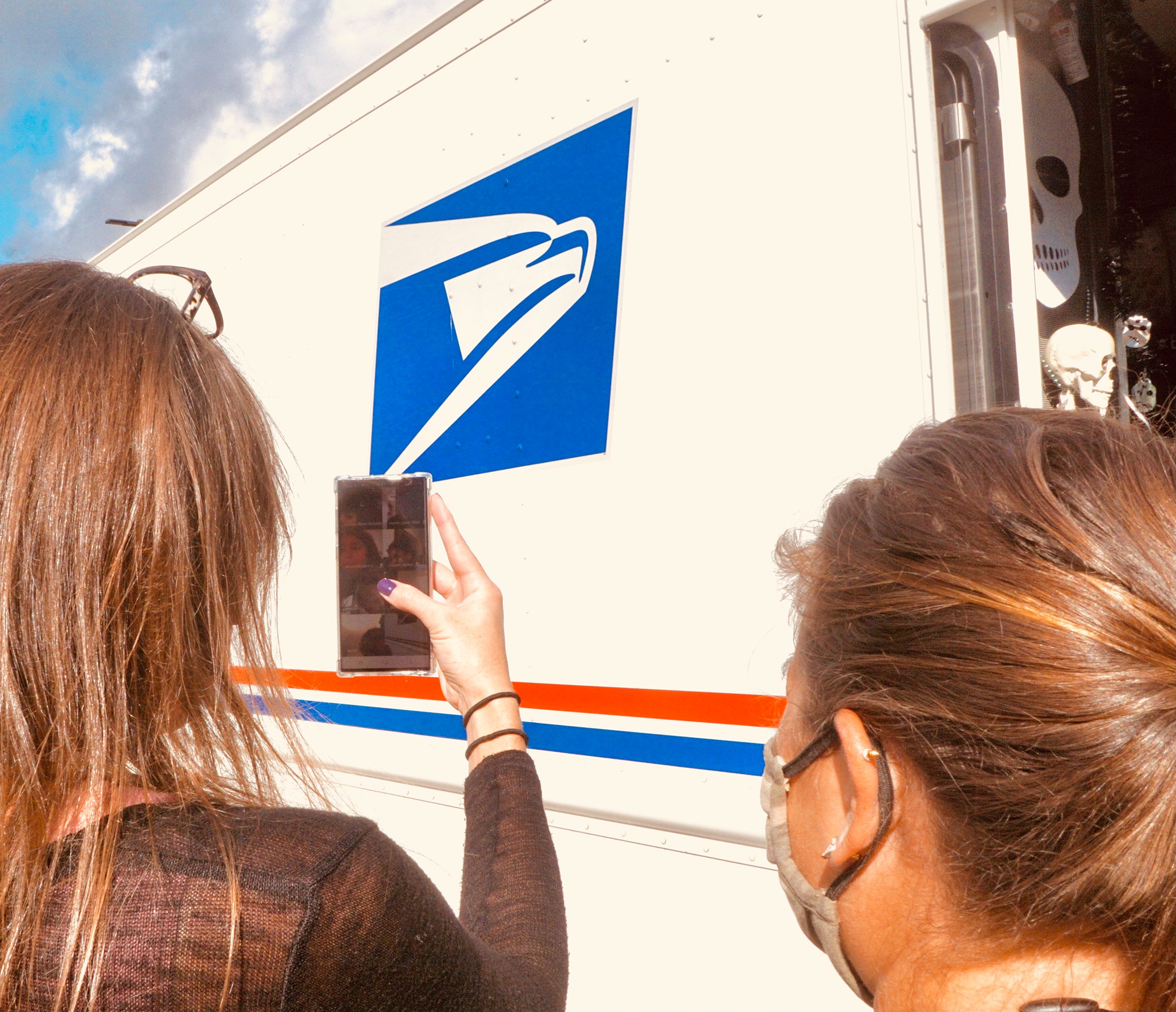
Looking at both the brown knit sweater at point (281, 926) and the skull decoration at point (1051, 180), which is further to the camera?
the skull decoration at point (1051, 180)

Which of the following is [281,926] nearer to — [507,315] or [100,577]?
[100,577]

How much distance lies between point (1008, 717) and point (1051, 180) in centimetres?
181

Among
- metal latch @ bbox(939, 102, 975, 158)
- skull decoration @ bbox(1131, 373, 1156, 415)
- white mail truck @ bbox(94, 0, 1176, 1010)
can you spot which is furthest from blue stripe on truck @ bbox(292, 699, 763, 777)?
skull decoration @ bbox(1131, 373, 1156, 415)

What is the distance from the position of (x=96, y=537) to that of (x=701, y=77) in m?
1.61

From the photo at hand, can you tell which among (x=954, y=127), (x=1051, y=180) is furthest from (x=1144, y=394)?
(x=954, y=127)

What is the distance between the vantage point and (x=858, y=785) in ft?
3.19

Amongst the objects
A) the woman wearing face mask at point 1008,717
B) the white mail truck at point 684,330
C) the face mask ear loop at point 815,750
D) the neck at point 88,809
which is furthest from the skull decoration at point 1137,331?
the neck at point 88,809

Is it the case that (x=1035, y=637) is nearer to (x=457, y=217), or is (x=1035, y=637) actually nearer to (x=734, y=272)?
(x=734, y=272)

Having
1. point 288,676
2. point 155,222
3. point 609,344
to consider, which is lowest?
point 288,676

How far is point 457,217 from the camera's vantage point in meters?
2.61

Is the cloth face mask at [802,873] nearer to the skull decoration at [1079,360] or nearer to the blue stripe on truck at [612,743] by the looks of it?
the blue stripe on truck at [612,743]

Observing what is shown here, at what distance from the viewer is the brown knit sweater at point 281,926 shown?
2.64 ft

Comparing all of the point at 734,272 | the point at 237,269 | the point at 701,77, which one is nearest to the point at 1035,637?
the point at 734,272

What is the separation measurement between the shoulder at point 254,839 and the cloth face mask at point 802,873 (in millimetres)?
463
